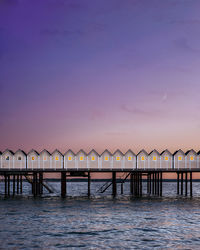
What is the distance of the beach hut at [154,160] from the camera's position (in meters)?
67.8

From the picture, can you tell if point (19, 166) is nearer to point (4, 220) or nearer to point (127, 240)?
point (4, 220)

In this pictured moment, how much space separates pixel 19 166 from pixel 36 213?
23.5 metres

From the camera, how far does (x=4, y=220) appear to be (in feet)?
131

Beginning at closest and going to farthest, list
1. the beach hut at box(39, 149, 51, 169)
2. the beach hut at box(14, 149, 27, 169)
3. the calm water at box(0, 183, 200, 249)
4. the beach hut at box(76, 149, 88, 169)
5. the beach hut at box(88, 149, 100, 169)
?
1. the calm water at box(0, 183, 200, 249)
2. the beach hut at box(76, 149, 88, 169)
3. the beach hut at box(88, 149, 100, 169)
4. the beach hut at box(39, 149, 51, 169)
5. the beach hut at box(14, 149, 27, 169)

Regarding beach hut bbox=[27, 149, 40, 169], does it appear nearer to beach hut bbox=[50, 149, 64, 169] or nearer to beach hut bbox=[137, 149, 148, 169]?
beach hut bbox=[50, 149, 64, 169]

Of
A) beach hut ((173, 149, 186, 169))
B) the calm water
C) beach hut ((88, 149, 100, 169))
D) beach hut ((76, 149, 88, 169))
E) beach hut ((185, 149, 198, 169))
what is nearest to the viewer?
the calm water

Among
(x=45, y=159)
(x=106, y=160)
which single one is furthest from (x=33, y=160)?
(x=106, y=160)

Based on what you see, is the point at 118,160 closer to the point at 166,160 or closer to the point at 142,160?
the point at 142,160

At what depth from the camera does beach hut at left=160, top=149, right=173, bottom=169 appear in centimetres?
6794

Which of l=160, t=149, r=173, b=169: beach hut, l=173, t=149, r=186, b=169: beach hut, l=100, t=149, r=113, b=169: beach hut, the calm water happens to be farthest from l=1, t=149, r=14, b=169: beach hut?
l=173, t=149, r=186, b=169: beach hut

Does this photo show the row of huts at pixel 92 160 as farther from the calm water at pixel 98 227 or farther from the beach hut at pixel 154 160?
the calm water at pixel 98 227

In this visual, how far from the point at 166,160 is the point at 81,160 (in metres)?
15.6

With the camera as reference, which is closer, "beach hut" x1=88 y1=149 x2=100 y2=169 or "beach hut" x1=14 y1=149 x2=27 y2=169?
"beach hut" x1=88 y1=149 x2=100 y2=169

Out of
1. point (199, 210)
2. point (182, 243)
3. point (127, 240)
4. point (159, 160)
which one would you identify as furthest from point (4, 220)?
point (159, 160)
